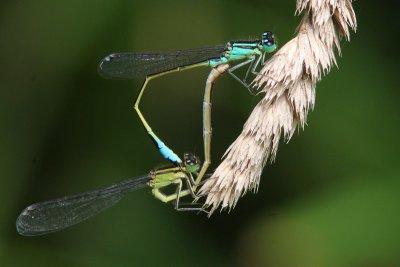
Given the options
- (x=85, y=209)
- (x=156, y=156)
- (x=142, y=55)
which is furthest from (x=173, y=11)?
(x=85, y=209)

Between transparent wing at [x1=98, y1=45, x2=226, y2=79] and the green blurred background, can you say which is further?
transparent wing at [x1=98, y1=45, x2=226, y2=79]

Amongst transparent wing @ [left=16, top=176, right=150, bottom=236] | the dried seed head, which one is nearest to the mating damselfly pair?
transparent wing @ [left=16, top=176, right=150, bottom=236]

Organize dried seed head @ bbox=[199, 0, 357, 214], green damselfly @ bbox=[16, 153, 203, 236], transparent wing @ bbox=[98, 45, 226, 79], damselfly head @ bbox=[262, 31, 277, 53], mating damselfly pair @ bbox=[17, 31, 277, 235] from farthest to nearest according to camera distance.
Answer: transparent wing @ bbox=[98, 45, 226, 79], green damselfly @ bbox=[16, 153, 203, 236], mating damselfly pair @ bbox=[17, 31, 277, 235], damselfly head @ bbox=[262, 31, 277, 53], dried seed head @ bbox=[199, 0, 357, 214]

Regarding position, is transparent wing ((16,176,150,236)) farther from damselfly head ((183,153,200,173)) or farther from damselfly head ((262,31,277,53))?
damselfly head ((262,31,277,53))

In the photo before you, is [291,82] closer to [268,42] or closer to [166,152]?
[268,42]

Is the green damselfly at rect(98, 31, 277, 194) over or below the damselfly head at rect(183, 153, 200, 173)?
over

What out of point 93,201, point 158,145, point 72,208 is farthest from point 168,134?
point 72,208

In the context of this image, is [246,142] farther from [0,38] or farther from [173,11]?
[0,38]

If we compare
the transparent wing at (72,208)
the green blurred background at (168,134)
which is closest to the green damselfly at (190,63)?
the green blurred background at (168,134)
